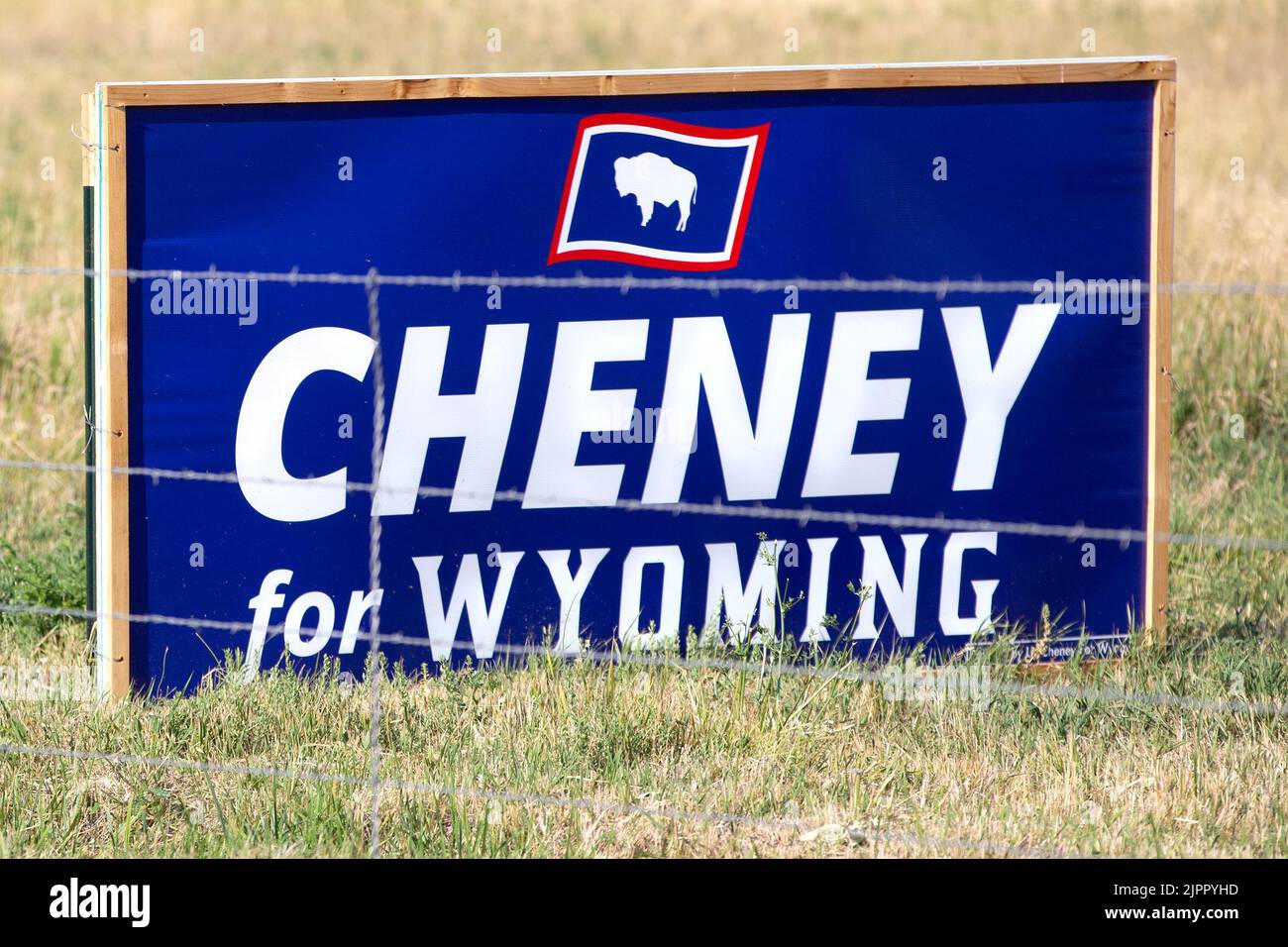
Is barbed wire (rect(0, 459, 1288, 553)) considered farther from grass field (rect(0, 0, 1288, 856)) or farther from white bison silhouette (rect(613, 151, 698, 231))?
white bison silhouette (rect(613, 151, 698, 231))

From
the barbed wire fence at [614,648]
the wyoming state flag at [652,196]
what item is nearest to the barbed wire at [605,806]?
the barbed wire fence at [614,648]

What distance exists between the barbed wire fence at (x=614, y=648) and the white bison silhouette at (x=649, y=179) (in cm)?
25

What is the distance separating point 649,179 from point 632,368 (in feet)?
1.96

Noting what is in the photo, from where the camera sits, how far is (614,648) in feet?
17.7

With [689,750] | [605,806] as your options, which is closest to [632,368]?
[689,750]

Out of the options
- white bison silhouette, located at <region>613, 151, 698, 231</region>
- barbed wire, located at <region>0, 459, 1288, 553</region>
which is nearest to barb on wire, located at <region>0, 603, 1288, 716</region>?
barbed wire, located at <region>0, 459, 1288, 553</region>

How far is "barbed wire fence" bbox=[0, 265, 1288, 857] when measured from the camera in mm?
4270

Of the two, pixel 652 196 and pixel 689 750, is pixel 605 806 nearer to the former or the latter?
pixel 689 750

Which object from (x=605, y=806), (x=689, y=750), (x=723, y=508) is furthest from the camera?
(x=723, y=508)

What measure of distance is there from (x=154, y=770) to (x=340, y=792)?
0.60 metres

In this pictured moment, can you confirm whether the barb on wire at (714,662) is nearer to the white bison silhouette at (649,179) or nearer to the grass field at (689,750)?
the grass field at (689,750)

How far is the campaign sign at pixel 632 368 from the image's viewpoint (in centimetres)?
517

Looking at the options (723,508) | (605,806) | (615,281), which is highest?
(615,281)

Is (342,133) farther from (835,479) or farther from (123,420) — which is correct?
(835,479)
